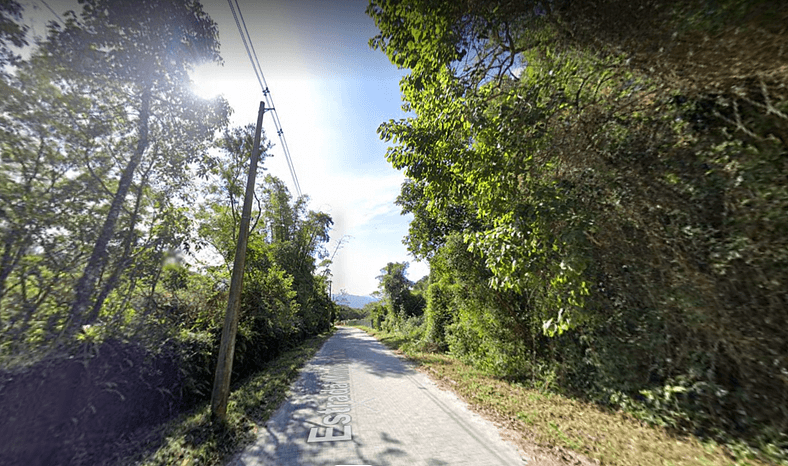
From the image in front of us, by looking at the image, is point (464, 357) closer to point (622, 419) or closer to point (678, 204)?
point (622, 419)

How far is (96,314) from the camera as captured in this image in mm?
4012

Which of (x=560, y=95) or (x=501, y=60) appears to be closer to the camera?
(x=560, y=95)

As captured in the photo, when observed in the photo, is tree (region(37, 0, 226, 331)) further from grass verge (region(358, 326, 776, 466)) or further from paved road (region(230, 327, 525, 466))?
grass verge (region(358, 326, 776, 466))

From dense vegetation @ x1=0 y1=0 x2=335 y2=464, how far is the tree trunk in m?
0.02

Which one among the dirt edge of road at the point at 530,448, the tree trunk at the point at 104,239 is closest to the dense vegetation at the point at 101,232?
the tree trunk at the point at 104,239

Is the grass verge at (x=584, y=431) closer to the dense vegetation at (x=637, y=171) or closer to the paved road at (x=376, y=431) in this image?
the dense vegetation at (x=637, y=171)

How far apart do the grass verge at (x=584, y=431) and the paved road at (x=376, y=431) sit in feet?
1.53

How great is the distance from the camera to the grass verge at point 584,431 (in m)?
3.11

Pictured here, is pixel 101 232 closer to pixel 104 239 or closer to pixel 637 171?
pixel 104 239

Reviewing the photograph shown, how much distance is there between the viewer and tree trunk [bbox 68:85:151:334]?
12.2 feet

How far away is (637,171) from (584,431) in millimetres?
3929

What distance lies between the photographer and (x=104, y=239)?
4254 millimetres

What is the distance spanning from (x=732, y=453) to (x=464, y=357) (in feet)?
21.5

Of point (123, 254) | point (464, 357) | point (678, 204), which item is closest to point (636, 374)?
point (678, 204)
